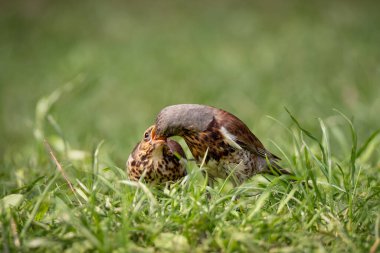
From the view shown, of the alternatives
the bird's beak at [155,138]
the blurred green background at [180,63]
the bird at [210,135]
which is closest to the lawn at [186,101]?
the blurred green background at [180,63]

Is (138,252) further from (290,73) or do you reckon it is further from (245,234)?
(290,73)

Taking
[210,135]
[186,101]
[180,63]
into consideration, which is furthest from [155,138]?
[180,63]

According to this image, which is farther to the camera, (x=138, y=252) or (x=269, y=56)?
(x=269, y=56)

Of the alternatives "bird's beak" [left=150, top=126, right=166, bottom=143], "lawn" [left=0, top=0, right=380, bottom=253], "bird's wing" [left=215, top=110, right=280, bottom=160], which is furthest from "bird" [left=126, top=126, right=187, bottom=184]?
"bird's wing" [left=215, top=110, right=280, bottom=160]

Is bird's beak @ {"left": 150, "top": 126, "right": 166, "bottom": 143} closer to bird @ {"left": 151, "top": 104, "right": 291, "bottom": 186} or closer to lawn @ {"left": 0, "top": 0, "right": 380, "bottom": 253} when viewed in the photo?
bird @ {"left": 151, "top": 104, "right": 291, "bottom": 186}

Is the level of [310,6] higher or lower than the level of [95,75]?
higher

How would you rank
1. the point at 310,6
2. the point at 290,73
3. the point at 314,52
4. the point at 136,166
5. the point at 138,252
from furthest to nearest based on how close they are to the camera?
the point at 310,6, the point at 314,52, the point at 290,73, the point at 136,166, the point at 138,252

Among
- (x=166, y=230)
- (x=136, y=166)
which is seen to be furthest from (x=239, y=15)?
(x=166, y=230)

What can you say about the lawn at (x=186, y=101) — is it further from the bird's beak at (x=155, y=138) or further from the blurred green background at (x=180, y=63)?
the bird's beak at (x=155, y=138)
